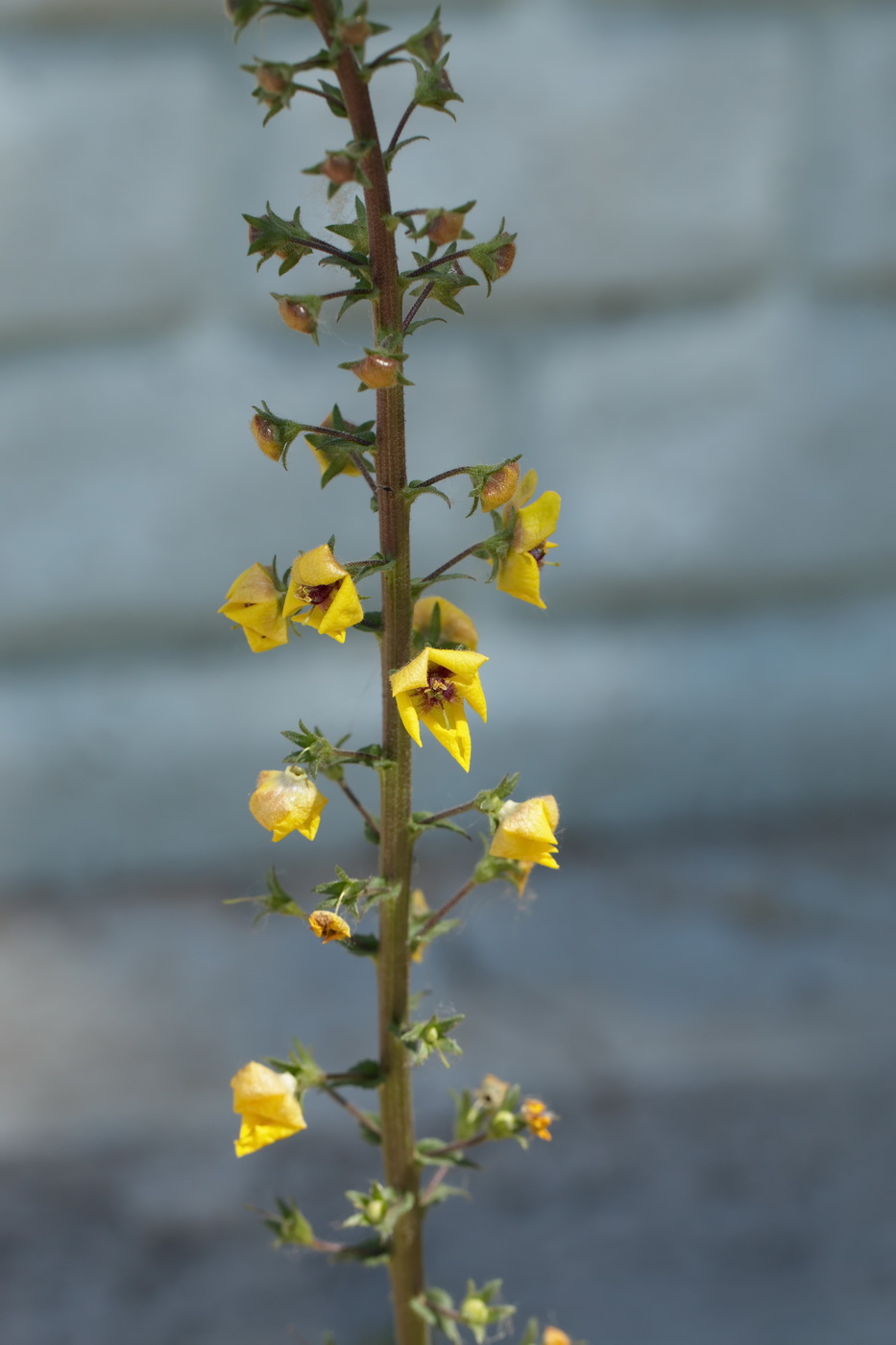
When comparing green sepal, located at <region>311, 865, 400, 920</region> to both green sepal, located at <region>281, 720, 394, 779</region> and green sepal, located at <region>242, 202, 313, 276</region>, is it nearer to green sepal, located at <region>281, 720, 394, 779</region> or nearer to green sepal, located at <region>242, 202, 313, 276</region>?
green sepal, located at <region>281, 720, 394, 779</region>

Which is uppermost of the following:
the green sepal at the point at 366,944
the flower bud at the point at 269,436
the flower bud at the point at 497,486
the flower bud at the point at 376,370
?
the flower bud at the point at 376,370

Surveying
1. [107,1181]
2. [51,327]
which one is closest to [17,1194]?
[107,1181]

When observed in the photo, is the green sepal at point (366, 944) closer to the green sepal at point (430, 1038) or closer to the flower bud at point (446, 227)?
the green sepal at point (430, 1038)

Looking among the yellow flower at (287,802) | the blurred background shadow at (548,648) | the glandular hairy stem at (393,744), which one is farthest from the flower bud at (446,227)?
the blurred background shadow at (548,648)

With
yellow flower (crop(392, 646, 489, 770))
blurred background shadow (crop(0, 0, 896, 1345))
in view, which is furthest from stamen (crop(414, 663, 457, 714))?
blurred background shadow (crop(0, 0, 896, 1345))

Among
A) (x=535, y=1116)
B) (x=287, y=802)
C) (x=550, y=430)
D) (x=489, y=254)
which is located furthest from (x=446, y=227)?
(x=550, y=430)
